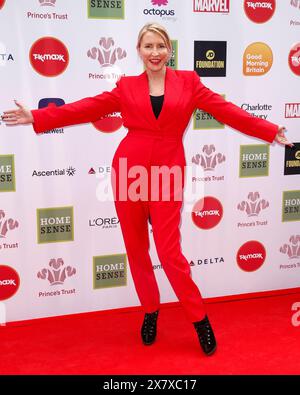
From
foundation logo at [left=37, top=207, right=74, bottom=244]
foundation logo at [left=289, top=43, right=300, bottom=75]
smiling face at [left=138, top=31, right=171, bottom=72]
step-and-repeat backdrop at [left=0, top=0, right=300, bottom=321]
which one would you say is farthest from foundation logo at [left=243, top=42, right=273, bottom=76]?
foundation logo at [left=37, top=207, right=74, bottom=244]

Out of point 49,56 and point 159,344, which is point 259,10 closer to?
point 49,56

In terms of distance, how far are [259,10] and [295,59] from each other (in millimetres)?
386

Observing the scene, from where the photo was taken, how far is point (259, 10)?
3115mm

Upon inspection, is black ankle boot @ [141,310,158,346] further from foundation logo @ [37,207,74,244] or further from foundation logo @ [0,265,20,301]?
foundation logo @ [0,265,20,301]

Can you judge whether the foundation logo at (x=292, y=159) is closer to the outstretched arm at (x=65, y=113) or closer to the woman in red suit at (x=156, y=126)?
the woman in red suit at (x=156, y=126)

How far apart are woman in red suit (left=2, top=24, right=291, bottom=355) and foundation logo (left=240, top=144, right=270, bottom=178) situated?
0.79 metres

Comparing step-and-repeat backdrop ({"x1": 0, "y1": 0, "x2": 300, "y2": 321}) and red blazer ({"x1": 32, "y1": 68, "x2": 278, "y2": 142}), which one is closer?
red blazer ({"x1": 32, "y1": 68, "x2": 278, "y2": 142})

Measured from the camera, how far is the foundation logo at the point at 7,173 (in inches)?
113

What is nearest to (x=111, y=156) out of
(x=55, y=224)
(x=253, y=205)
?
(x=55, y=224)

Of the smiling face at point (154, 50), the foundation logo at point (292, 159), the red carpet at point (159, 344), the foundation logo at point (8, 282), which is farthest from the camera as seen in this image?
the foundation logo at point (292, 159)

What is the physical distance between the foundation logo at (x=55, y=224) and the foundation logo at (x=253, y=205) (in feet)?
3.53

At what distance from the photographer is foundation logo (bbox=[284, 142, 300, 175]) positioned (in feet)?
11.0

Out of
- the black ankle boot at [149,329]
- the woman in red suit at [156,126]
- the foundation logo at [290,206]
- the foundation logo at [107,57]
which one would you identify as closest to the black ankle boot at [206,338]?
the woman in red suit at [156,126]
